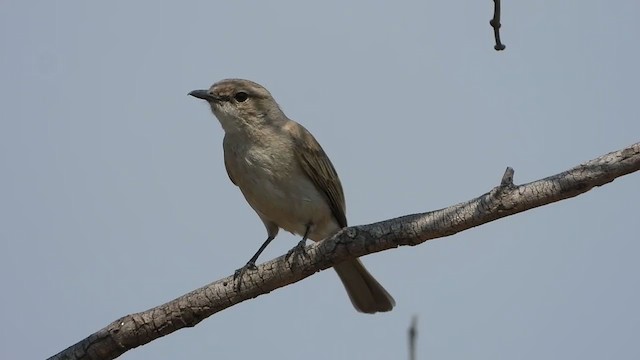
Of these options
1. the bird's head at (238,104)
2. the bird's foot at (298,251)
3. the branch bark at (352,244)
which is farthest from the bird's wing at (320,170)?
the branch bark at (352,244)

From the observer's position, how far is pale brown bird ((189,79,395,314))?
27.9 feet

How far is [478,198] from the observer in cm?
585

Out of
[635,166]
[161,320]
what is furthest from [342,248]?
[635,166]

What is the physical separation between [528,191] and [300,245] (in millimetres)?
2059

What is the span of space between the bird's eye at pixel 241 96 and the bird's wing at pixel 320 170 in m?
0.53

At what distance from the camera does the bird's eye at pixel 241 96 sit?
349 inches

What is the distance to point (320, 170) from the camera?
873 centimetres

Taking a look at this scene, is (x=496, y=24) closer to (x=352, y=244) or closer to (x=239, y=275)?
(x=352, y=244)

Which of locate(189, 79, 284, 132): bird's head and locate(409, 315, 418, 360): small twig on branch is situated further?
locate(189, 79, 284, 132): bird's head

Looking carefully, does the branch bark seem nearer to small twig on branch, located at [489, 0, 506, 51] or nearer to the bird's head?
small twig on branch, located at [489, 0, 506, 51]

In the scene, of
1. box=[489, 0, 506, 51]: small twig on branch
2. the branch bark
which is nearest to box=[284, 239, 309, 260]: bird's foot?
the branch bark

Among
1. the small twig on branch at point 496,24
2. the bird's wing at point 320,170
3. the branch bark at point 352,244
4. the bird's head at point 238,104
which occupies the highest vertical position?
the bird's head at point 238,104

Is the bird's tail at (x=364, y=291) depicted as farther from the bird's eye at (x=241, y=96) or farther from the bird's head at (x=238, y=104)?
the bird's eye at (x=241, y=96)

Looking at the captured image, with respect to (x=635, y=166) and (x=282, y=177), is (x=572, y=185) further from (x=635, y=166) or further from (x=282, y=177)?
(x=282, y=177)
